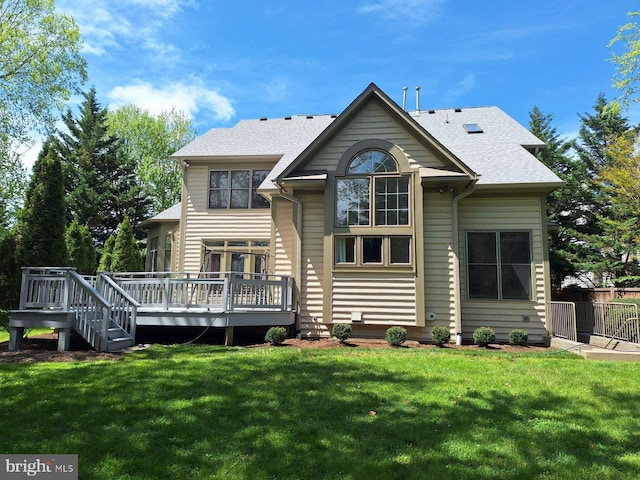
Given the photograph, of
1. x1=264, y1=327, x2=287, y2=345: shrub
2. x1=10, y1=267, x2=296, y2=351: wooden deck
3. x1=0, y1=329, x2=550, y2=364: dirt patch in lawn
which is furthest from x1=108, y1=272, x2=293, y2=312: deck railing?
x1=0, y1=329, x2=550, y2=364: dirt patch in lawn

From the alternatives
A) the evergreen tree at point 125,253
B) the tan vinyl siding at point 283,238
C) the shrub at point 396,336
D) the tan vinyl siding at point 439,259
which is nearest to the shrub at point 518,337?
the tan vinyl siding at point 439,259

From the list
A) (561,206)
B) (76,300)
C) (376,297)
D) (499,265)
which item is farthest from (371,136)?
(561,206)

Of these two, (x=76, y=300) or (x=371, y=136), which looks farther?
(x=371, y=136)

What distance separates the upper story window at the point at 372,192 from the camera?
10.6m

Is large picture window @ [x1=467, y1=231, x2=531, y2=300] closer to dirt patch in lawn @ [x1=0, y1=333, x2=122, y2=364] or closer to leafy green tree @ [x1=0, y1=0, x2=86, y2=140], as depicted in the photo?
dirt patch in lawn @ [x1=0, y1=333, x2=122, y2=364]

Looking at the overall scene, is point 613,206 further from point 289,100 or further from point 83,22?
point 83,22

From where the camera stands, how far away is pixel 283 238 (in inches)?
470

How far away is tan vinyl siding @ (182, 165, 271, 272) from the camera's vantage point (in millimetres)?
14327

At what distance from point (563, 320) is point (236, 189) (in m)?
11.3

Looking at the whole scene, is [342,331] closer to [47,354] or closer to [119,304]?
[119,304]

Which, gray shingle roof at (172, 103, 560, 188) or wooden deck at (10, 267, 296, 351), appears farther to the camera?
gray shingle roof at (172, 103, 560, 188)

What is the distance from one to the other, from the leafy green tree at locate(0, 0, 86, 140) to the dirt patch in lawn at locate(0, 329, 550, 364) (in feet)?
36.9

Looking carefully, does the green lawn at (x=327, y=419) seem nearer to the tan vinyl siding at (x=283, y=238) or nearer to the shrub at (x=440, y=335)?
A: the shrub at (x=440, y=335)

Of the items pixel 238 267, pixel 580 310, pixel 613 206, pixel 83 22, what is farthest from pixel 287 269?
pixel 613 206
